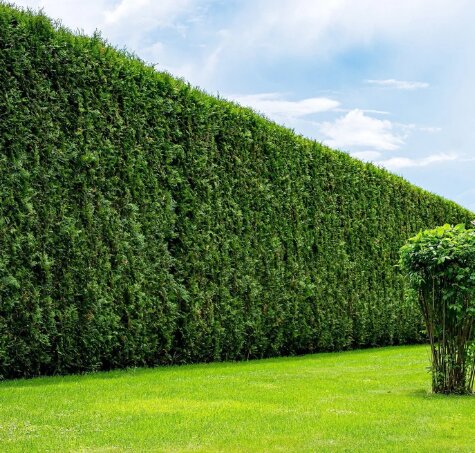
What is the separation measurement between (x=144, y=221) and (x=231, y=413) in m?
4.78

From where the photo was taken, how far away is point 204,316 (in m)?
11.3

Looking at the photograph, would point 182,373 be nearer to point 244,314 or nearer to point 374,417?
point 244,314

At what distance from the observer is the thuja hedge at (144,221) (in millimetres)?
8852

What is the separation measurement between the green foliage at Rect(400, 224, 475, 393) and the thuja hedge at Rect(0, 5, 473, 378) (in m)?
4.31

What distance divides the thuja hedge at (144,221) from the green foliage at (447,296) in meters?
4.31

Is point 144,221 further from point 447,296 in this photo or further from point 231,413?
point 447,296

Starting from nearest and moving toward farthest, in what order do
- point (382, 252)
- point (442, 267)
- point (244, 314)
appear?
1. point (442, 267)
2. point (244, 314)
3. point (382, 252)

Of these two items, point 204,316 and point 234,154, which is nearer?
point 204,316

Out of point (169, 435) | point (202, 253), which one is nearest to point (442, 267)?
point (169, 435)

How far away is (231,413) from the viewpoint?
6.14 meters

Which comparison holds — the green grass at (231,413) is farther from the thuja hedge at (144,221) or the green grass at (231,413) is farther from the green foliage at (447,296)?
the thuja hedge at (144,221)

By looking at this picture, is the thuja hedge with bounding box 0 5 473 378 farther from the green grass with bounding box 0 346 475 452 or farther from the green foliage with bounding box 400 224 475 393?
the green foliage with bounding box 400 224 475 393

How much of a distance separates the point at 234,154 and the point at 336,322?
16.3 feet

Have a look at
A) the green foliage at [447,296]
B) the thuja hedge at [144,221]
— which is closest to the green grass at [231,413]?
the green foliage at [447,296]
